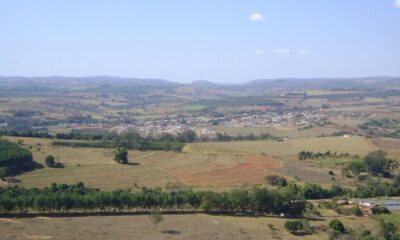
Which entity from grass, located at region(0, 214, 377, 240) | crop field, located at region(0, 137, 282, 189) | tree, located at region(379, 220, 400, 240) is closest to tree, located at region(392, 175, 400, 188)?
crop field, located at region(0, 137, 282, 189)

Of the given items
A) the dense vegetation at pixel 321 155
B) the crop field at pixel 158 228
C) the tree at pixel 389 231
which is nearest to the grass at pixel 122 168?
the dense vegetation at pixel 321 155

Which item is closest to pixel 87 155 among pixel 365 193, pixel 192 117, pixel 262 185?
pixel 262 185

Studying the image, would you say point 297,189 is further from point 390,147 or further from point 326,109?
point 326,109

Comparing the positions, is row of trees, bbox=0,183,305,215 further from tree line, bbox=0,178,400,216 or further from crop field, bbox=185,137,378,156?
crop field, bbox=185,137,378,156

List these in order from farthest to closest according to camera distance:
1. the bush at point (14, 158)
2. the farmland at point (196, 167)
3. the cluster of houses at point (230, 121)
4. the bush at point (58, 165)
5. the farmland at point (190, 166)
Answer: the cluster of houses at point (230, 121) < the bush at point (58, 165) < the bush at point (14, 158) < the farmland at point (190, 166) < the farmland at point (196, 167)

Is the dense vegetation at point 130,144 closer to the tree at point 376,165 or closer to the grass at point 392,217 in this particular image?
the tree at point 376,165

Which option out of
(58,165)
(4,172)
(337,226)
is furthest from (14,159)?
(337,226)
